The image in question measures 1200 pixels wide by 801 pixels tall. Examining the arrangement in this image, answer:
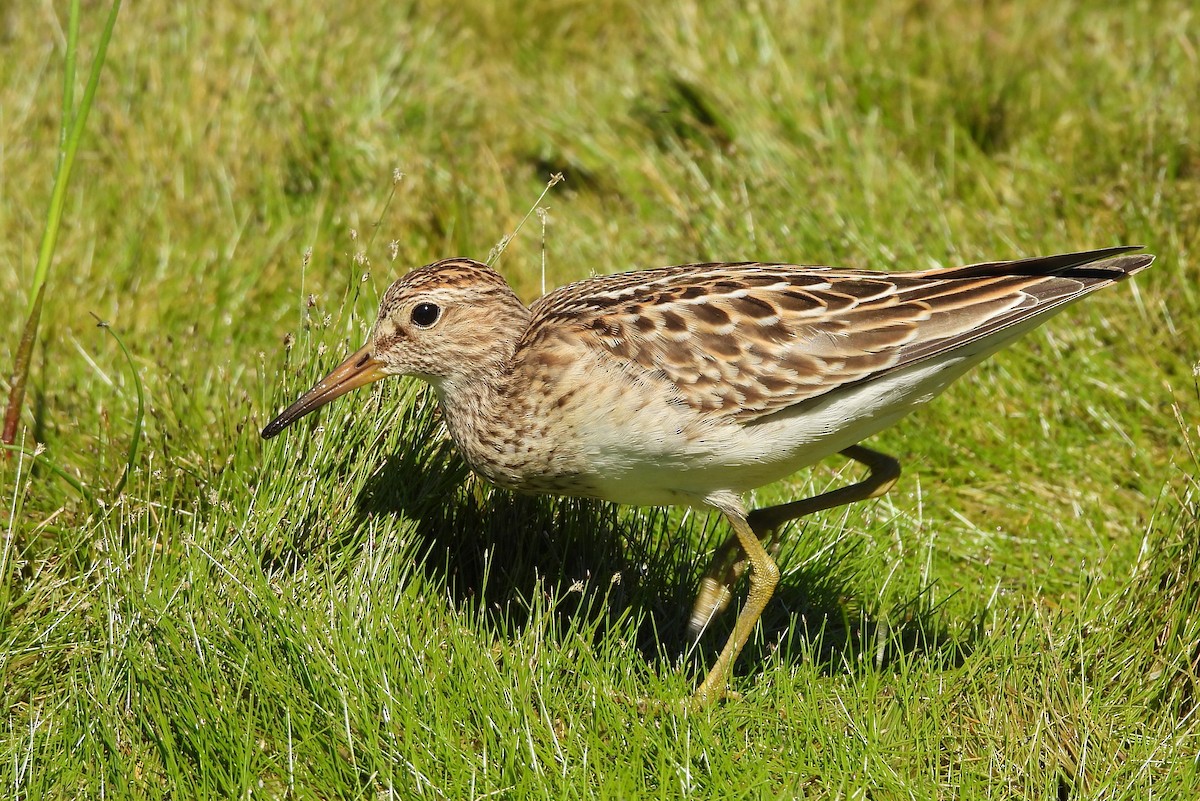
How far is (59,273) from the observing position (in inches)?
283

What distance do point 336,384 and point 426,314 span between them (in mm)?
406

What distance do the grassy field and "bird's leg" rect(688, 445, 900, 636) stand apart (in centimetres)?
16

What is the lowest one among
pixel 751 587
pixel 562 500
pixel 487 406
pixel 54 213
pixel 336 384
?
pixel 751 587

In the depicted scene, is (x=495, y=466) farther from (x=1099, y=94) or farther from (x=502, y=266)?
(x=1099, y=94)

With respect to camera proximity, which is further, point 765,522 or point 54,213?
point 54,213

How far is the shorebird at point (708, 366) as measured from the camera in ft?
15.9

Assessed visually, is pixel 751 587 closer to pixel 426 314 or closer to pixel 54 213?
pixel 426 314

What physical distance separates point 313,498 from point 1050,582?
291 cm

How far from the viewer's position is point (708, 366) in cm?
490

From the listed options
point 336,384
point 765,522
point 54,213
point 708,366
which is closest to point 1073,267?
point 708,366

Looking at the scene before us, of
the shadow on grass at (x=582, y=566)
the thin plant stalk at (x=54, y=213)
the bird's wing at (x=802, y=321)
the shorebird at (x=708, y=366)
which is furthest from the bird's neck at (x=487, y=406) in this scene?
the thin plant stalk at (x=54, y=213)

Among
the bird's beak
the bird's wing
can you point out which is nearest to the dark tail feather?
the bird's wing

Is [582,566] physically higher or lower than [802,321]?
lower

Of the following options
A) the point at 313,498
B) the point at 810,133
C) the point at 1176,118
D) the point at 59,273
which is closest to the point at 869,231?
the point at 810,133
